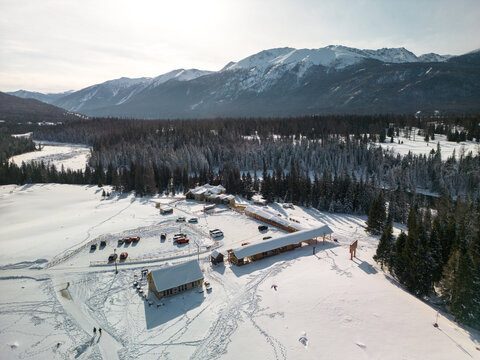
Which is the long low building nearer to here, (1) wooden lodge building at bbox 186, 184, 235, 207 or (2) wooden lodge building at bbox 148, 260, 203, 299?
(2) wooden lodge building at bbox 148, 260, 203, 299

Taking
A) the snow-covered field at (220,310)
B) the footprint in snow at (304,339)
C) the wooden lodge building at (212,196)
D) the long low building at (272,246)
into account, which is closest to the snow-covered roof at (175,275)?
the snow-covered field at (220,310)

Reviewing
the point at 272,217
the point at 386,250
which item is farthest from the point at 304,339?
the point at 272,217

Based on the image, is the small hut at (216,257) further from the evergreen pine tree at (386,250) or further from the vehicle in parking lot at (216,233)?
the evergreen pine tree at (386,250)

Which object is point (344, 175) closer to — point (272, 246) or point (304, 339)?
point (272, 246)


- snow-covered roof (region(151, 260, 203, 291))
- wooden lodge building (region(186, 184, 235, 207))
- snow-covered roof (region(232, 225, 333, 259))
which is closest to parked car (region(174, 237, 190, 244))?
snow-covered roof (region(232, 225, 333, 259))

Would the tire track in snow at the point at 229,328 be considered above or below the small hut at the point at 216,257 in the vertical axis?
below

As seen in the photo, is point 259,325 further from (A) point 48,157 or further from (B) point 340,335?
(A) point 48,157
